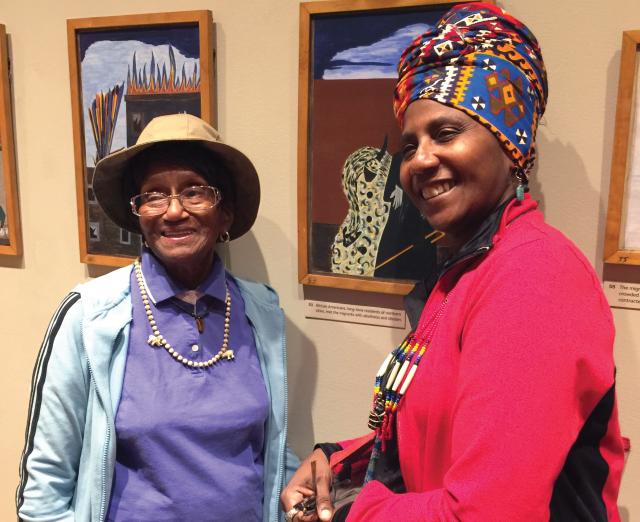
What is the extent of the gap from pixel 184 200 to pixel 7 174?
79cm

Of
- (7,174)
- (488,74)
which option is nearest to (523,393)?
(488,74)

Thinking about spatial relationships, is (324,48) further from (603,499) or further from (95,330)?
(603,499)

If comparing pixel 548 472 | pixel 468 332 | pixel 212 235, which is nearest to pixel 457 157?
pixel 468 332

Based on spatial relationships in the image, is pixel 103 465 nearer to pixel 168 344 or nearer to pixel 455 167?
pixel 168 344

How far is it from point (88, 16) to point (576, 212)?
1.26 metres

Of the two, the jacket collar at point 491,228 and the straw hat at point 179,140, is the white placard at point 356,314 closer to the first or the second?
the straw hat at point 179,140

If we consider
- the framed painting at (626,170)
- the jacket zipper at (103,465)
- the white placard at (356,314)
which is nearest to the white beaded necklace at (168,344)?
the jacket zipper at (103,465)

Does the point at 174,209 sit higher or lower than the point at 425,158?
lower

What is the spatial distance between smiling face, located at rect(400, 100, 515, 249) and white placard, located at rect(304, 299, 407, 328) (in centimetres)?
49

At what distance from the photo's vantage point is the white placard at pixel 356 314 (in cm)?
127

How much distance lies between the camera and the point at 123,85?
139 cm

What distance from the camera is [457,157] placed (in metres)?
0.75

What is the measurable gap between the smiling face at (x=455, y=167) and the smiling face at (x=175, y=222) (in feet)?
1.51

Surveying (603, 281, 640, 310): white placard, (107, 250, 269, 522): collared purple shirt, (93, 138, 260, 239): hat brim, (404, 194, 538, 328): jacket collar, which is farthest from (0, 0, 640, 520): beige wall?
(404, 194, 538, 328): jacket collar
